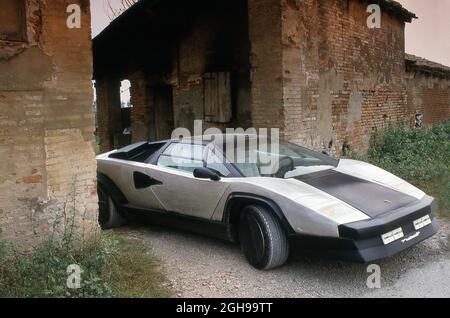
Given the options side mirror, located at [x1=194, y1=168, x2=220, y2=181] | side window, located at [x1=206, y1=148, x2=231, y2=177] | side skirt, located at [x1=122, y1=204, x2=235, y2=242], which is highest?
side window, located at [x1=206, y1=148, x2=231, y2=177]

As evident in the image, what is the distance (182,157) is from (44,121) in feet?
5.44

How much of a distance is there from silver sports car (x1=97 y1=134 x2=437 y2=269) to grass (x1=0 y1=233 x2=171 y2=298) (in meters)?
0.91

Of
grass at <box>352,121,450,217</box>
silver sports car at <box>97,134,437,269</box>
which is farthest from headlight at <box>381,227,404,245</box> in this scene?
grass at <box>352,121,450,217</box>

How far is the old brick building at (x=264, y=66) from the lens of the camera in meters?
7.81

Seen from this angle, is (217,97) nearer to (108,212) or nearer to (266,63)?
(266,63)

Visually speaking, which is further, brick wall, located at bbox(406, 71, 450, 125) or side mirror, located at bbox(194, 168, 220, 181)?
brick wall, located at bbox(406, 71, 450, 125)

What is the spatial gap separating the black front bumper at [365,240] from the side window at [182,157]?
5.36ft

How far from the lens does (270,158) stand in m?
5.15

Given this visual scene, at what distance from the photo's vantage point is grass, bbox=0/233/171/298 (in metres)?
3.76

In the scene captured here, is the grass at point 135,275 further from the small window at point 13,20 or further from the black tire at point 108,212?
the small window at point 13,20

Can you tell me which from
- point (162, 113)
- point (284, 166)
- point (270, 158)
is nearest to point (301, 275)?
point (284, 166)

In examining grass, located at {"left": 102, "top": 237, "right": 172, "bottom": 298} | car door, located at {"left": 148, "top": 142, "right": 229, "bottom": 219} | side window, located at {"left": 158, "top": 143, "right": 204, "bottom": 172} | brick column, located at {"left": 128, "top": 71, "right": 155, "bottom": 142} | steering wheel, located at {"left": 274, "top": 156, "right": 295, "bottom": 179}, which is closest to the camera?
grass, located at {"left": 102, "top": 237, "right": 172, "bottom": 298}

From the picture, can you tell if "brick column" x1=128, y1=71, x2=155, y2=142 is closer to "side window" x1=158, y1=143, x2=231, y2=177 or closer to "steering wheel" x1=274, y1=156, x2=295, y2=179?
"side window" x1=158, y1=143, x2=231, y2=177

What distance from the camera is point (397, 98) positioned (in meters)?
12.6
